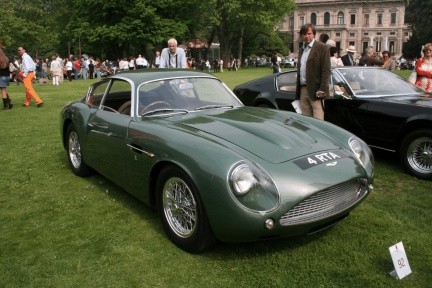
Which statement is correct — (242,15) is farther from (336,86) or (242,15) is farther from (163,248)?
(163,248)

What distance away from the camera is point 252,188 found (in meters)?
3.03

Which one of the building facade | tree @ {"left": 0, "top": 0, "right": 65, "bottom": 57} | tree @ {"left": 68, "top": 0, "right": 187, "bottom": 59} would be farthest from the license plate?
the building facade

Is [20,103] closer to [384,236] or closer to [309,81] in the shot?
[309,81]

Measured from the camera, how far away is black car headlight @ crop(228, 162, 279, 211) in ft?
9.81

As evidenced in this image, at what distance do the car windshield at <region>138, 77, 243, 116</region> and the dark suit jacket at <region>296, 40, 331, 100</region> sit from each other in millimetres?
1687

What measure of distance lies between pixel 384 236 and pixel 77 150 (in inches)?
159

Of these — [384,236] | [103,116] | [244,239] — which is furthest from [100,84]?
[384,236]

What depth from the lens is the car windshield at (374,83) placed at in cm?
625

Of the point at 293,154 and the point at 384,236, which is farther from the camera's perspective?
the point at 384,236

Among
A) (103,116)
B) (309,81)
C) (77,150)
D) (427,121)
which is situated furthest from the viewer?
(309,81)

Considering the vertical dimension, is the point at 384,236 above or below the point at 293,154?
below

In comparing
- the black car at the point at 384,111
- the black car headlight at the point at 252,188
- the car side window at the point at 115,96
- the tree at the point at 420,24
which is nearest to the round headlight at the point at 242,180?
the black car headlight at the point at 252,188

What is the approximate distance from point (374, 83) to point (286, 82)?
67.4 inches

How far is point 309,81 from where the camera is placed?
6148mm
